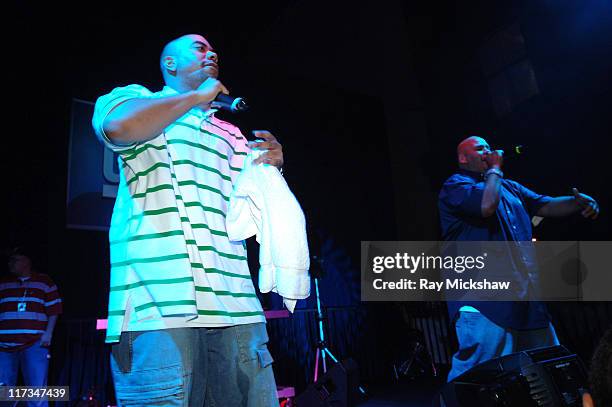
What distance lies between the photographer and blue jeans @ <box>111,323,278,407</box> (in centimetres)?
118

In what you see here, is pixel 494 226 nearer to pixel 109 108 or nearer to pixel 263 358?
pixel 263 358

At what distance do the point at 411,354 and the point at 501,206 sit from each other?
15.8ft

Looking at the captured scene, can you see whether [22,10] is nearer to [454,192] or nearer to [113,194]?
[113,194]

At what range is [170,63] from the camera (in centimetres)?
165

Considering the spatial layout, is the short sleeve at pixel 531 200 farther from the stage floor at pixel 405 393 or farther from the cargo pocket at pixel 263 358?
the stage floor at pixel 405 393

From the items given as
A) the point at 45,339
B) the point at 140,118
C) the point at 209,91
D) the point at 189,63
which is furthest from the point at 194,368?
the point at 45,339

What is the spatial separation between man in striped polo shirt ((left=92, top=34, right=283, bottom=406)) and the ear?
7 cm

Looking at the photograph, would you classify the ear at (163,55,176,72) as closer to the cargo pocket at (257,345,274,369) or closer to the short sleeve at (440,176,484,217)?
the cargo pocket at (257,345,274,369)

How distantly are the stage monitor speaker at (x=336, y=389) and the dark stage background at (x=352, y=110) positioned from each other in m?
1.55

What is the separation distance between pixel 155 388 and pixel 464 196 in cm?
197

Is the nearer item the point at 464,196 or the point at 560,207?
the point at 464,196

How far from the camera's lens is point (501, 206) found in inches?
105

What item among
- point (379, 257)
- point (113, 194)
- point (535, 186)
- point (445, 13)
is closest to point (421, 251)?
point (379, 257)

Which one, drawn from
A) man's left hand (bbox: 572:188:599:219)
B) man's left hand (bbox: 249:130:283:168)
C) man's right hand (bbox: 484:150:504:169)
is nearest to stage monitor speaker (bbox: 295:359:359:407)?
man's right hand (bbox: 484:150:504:169)
